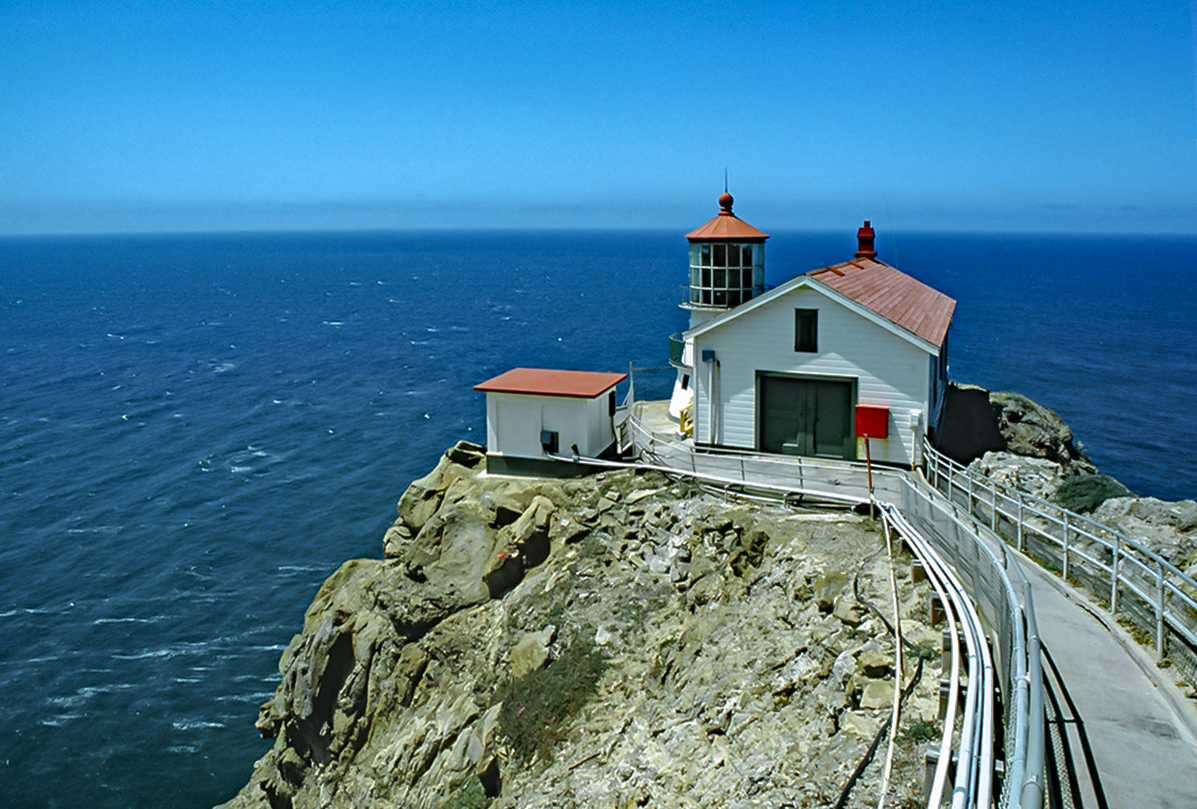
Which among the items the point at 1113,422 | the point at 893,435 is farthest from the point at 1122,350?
the point at 893,435

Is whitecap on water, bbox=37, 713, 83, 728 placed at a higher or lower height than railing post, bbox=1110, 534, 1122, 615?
lower

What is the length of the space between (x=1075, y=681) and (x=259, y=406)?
64.2 metres

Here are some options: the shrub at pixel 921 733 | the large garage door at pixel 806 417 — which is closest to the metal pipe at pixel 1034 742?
the shrub at pixel 921 733

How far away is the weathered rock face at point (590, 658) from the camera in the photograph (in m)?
13.3

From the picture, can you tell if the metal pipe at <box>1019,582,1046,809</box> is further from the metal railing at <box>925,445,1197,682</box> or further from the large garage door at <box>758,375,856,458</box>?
the large garage door at <box>758,375,856,458</box>

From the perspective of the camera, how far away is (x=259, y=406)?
6688cm

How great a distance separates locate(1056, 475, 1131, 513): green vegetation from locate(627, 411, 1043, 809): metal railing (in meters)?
4.20

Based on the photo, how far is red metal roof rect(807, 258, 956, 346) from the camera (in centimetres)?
2333

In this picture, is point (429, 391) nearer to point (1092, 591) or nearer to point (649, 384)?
point (649, 384)

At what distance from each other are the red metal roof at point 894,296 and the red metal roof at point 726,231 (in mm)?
2342

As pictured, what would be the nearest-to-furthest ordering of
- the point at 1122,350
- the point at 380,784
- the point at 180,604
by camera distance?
the point at 380,784, the point at 180,604, the point at 1122,350

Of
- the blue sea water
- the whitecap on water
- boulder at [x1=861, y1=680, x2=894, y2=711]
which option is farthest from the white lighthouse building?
the whitecap on water

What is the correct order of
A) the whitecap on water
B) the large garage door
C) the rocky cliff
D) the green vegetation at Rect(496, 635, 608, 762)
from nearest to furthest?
the rocky cliff → the green vegetation at Rect(496, 635, 608, 762) → the large garage door → the whitecap on water

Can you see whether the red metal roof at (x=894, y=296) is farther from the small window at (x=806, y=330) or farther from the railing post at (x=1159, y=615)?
the railing post at (x=1159, y=615)
